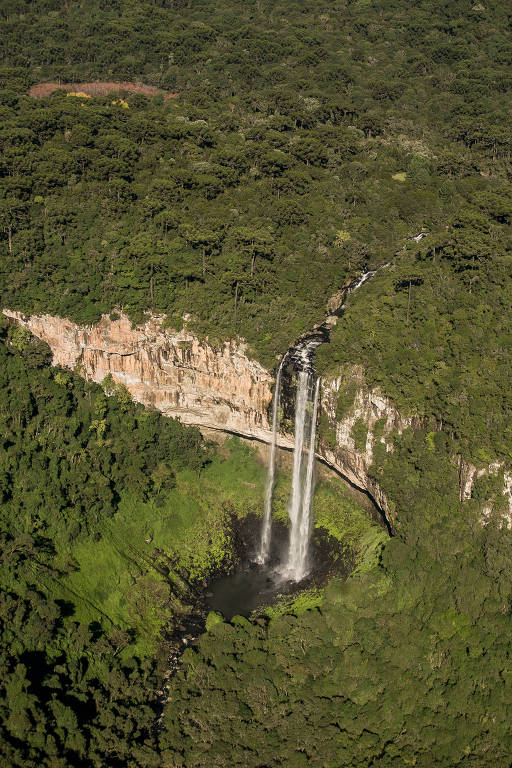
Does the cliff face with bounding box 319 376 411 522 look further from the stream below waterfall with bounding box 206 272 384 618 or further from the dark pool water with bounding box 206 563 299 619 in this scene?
the dark pool water with bounding box 206 563 299 619

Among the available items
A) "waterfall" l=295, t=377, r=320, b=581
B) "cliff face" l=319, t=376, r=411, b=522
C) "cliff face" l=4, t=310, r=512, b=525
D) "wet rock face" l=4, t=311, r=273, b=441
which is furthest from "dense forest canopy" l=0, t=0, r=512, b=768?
"waterfall" l=295, t=377, r=320, b=581

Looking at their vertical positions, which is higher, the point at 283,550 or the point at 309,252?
the point at 309,252

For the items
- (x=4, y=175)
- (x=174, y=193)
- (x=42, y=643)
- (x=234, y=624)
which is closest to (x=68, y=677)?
(x=42, y=643)

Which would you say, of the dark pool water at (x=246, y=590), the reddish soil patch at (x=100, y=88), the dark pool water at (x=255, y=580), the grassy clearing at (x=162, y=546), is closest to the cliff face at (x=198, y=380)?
the grassy clearing at (x=162, y=546)

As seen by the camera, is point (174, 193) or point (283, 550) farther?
point (174, 193)

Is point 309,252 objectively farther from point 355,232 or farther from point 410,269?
point 410,269

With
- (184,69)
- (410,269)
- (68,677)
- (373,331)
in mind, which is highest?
(184,69)

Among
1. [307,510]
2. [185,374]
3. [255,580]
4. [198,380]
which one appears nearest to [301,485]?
[307,510]
